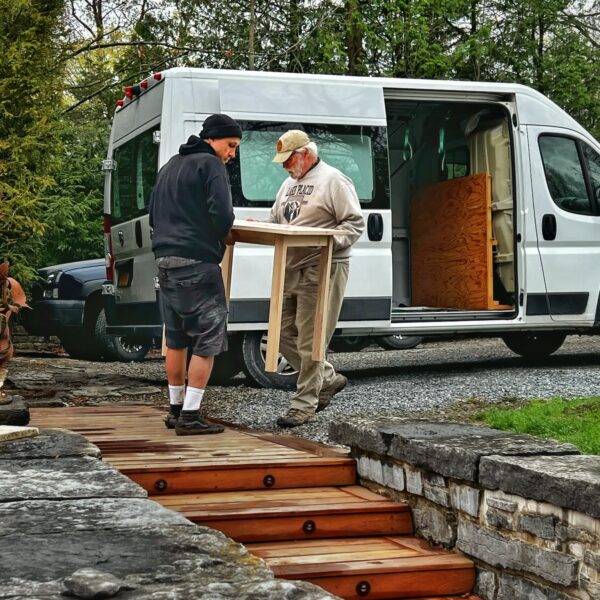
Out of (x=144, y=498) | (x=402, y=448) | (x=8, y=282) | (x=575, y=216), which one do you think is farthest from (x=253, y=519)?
(x=575, y=216)

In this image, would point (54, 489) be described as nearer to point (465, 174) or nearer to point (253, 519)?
point (253, 519)

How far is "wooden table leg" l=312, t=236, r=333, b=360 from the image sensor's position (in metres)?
6.55

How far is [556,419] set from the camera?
21.1ft

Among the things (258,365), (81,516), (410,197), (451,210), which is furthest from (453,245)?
(81,516)

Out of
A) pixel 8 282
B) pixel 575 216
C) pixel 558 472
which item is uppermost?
pixel 575 216

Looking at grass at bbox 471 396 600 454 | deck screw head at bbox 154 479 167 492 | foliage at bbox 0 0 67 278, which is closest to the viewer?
deck screw head at bbox 154 479 167 492

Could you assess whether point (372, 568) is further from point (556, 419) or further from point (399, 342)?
point (399, 342)

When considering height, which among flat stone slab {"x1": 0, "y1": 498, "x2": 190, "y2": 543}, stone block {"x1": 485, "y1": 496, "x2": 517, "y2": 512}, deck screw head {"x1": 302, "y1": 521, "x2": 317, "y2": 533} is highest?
flat stone slab {"x1": 0, "y1": 498, "x2": 190, "y2": 543}

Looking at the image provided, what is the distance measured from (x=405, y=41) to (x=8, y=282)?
12.2m

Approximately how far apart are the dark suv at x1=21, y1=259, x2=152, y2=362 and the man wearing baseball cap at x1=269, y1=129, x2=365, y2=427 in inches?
225

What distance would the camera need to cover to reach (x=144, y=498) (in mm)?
3342

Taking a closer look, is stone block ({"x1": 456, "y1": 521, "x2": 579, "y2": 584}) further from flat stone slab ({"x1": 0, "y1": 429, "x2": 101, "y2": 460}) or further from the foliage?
the foliage

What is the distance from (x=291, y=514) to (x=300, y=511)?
0.04 m

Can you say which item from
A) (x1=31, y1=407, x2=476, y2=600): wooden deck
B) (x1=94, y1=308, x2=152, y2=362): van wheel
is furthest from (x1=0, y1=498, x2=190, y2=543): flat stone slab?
(x1=94, y1=308, x2=152, y2=362): van wheel
